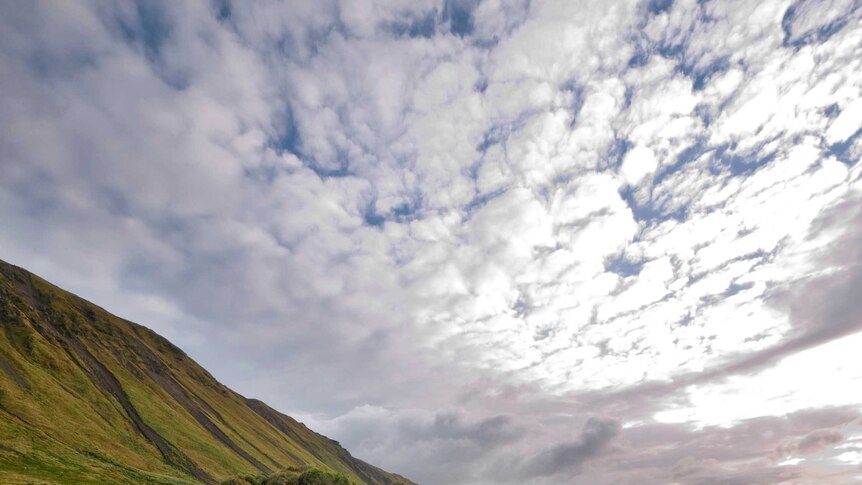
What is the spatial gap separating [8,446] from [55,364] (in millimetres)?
61733

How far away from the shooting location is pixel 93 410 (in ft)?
343

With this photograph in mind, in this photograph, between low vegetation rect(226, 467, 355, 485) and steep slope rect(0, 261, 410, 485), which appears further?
low vegetation rect(226, 467, 355, 485)

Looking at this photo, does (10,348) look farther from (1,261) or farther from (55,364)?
(1,261)

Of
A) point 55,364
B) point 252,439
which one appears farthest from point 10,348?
point 252,439

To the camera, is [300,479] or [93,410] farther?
[93,410]

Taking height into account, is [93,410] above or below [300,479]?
above

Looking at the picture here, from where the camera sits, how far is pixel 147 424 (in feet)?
401

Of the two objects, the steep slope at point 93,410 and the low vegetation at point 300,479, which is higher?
the steep slope at point 93,410

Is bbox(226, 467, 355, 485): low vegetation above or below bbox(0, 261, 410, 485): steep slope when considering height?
below

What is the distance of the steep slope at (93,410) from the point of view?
234 ft

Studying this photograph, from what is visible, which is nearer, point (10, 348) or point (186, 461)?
point (10, 348)

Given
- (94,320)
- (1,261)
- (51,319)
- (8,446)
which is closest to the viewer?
(8,446)

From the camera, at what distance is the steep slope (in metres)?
71.3

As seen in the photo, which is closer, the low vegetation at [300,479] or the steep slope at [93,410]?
the steep slope at [93,410]
